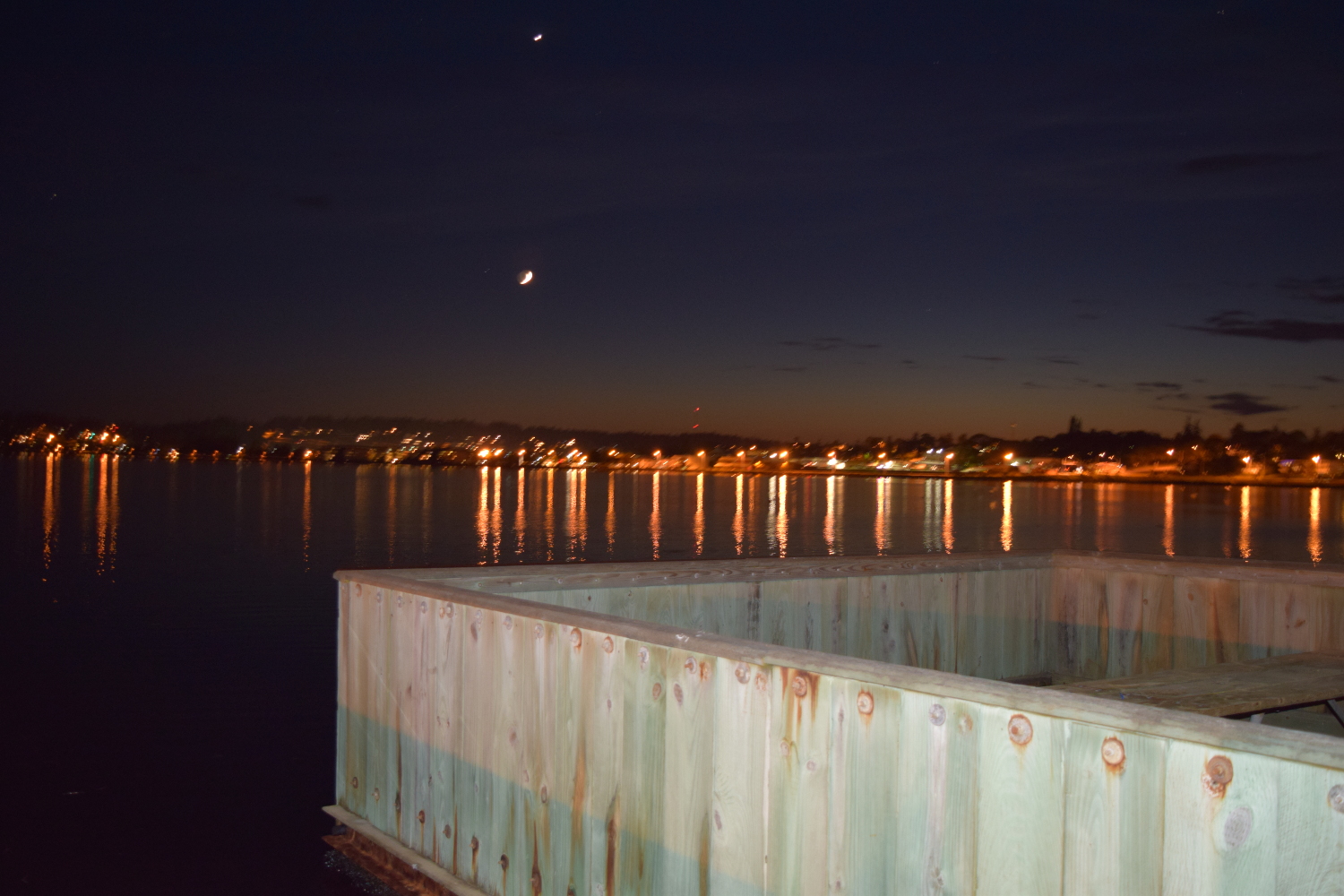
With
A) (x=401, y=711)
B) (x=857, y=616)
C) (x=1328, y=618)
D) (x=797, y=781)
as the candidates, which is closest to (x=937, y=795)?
(x=797, y=781)

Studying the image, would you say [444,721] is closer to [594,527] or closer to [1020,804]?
[1020,804]

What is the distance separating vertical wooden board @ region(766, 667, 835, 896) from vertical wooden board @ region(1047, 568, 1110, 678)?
4.54 metres

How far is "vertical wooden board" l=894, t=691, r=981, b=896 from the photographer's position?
2.97m

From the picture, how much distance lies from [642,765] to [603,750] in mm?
229

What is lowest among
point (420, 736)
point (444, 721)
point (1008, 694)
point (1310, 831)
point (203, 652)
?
point (203, 652)

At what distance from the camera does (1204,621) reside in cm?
686

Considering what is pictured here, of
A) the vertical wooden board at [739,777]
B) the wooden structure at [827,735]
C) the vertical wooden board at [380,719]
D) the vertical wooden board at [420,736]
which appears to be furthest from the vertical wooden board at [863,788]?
the vertical wooden board at [380,719]

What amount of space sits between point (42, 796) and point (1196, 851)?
344 inches

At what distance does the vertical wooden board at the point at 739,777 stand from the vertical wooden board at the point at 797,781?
0.11 ft

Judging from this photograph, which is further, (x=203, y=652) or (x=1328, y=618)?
(x=203, y=652)

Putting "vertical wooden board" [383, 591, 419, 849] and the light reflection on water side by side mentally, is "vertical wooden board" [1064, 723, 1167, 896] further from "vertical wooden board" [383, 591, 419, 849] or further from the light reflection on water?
the light reflection on water

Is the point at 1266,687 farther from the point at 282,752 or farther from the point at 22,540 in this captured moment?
the point at 22,540

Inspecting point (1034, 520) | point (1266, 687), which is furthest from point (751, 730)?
point (1034, 520)

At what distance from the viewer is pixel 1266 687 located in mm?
4484
